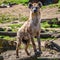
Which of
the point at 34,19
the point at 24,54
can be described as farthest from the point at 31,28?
the point at 24,54

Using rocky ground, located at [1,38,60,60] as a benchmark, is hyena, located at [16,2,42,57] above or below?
above

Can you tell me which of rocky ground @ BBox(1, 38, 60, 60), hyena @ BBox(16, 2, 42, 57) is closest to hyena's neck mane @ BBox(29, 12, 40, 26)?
hyena @ BBox(16, 2, 42, 57)

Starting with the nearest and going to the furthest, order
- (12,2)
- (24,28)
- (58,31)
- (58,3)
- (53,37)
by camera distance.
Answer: (24,28) < (53,37) < (58,31) < (58,3) < (12,2)

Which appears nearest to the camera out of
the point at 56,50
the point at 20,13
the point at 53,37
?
the point at 56,50

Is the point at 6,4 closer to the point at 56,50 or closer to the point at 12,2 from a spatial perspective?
the point at 12,2

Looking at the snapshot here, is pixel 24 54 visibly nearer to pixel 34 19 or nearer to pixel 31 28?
pixel 31 28

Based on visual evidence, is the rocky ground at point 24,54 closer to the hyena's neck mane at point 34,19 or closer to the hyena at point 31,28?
the hyena at point 31,28

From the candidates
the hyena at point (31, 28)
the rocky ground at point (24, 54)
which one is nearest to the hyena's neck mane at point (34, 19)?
the hyena at point (31, 28)

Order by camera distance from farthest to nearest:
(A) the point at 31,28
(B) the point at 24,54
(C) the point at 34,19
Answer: (B) the point at 24,54
(C) the point at 34,19
(A) the point at 31,28

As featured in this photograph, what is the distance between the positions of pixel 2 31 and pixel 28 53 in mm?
3374

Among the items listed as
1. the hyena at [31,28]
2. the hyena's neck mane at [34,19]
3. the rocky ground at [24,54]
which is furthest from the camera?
the rocky ground at [24,54]

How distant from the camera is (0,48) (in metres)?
9.80

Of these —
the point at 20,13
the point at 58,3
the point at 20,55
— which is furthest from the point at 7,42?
the point at 58,3

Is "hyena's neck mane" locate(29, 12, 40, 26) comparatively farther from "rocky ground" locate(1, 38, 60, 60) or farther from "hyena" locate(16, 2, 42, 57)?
"rocky ground" locate(1, 38, 60, 60)
